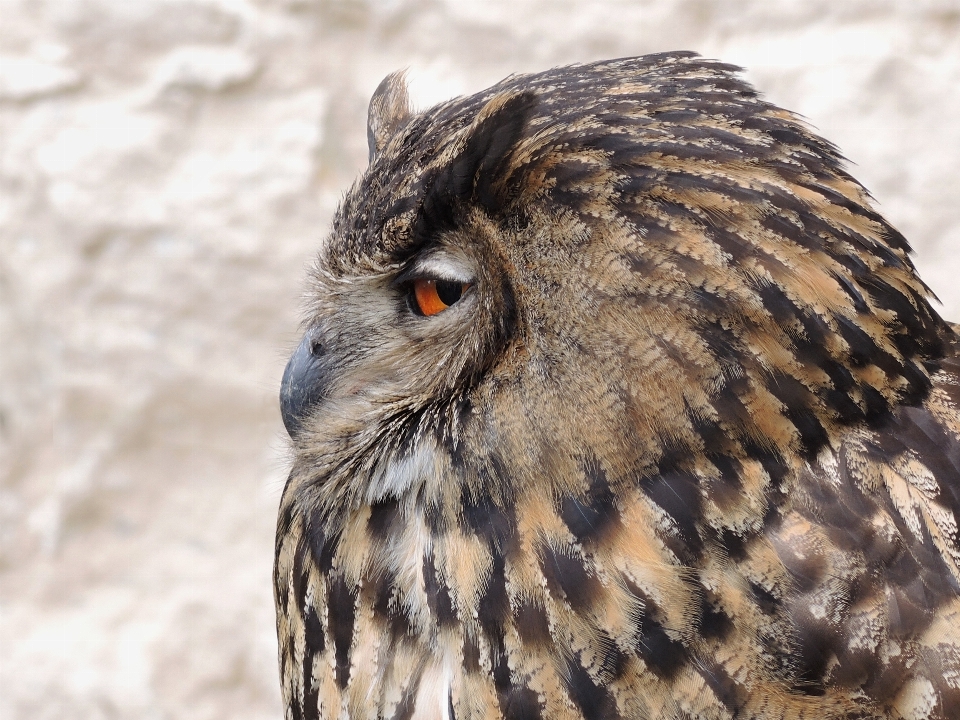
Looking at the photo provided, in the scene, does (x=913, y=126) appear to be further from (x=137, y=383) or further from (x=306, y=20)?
(x=137, y=383)

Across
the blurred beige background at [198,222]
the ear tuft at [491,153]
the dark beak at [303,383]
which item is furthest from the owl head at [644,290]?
the blurred beige background at [198,222]

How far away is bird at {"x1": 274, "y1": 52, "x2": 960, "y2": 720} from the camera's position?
0.84 meters

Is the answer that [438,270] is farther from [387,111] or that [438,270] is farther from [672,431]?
[387,111]

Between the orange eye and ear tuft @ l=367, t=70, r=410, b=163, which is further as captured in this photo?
ear tuft @ l=367, t=70, r=410, b=163

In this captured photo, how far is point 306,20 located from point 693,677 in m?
2.40

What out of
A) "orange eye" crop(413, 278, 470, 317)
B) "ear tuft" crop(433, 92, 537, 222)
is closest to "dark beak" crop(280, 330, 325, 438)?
"orange eye" crop(413, 278, 470, 317)

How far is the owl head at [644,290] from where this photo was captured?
0.84 m

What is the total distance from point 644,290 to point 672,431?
132 millimetres

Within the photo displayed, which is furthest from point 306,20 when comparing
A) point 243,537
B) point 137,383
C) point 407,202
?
point 407,202

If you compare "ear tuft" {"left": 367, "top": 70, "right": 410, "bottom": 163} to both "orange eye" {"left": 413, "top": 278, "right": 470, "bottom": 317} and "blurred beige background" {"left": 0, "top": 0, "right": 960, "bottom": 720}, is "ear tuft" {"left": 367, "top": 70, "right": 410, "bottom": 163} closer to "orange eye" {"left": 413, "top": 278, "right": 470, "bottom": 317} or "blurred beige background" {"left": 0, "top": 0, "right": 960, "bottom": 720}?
"orange eye" {"left": 413, "top": 278, "right": 470, "bottom": 317}

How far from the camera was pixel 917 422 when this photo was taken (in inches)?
36.2

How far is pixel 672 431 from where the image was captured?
853mm

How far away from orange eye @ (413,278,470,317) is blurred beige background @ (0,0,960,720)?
1.57 metres

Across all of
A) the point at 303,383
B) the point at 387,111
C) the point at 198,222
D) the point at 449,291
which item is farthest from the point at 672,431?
the point at 198,222
